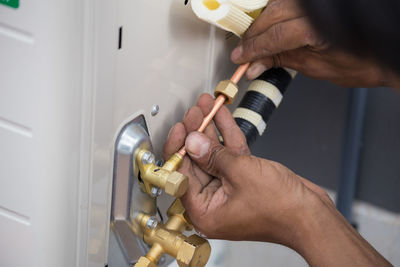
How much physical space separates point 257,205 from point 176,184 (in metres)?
0.08

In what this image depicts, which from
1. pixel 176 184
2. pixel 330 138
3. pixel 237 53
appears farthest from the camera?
pixel 330 138

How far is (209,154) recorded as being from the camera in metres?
0.55

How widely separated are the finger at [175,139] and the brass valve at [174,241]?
0.19 feet

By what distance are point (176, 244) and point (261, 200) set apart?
0.29 ft

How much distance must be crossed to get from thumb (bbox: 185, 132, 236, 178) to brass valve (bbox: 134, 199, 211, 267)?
0.06 meters

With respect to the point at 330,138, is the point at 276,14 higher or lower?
higher

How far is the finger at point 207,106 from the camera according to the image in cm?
58

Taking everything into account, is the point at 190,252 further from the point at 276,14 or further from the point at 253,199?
the point at 276,14

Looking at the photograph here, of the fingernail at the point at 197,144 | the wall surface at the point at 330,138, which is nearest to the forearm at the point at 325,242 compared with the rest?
the fingernail at the point at 197,144

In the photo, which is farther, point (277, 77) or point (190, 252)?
point (277, 77)

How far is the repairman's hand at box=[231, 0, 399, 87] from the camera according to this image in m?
0.60

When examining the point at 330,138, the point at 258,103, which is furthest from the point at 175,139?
the point at 330,138

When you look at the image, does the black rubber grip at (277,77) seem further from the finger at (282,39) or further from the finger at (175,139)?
the finger at (175,139)

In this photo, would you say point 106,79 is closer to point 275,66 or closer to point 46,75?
point 46,75
